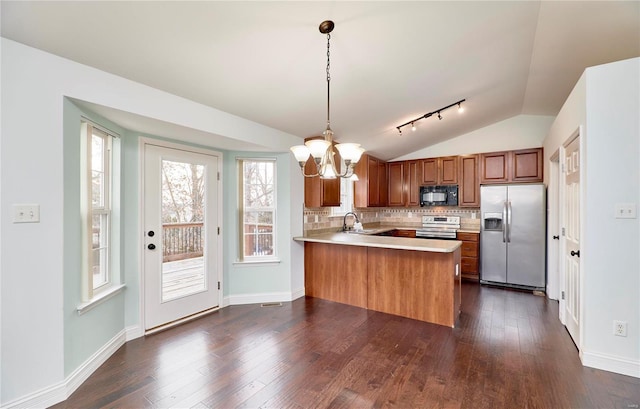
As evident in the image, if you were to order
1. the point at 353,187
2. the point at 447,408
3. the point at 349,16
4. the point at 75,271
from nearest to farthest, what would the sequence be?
the point at 447,408, the point at 349,16, the point at 75,271, the point at 353,187

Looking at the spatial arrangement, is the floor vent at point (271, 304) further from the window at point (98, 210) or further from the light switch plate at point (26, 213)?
the light switch plate at point (26, 213)

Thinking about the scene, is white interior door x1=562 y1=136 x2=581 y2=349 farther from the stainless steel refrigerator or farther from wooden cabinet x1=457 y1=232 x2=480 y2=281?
wooden cabinet x1=457 y1=232 x2=480 y2=281

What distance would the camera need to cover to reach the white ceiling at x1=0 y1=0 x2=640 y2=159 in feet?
5.67

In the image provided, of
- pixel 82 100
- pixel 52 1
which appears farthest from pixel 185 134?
pixel 52 1

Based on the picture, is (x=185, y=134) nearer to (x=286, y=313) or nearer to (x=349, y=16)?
(x=349, y=16)

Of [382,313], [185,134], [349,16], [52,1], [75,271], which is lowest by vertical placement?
[382,313]

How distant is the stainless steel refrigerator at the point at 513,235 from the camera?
13.9 ft

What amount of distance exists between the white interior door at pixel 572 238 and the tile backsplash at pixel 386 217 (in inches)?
89.9

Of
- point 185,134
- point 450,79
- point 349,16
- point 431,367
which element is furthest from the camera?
point 450,79

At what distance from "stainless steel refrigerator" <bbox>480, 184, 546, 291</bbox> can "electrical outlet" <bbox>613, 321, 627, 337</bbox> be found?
2.25 metres

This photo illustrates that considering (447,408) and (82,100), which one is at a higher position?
(82,100)

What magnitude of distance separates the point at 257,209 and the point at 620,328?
373 centimetres

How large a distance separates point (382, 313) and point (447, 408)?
165 cm

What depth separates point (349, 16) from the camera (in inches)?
76.7
